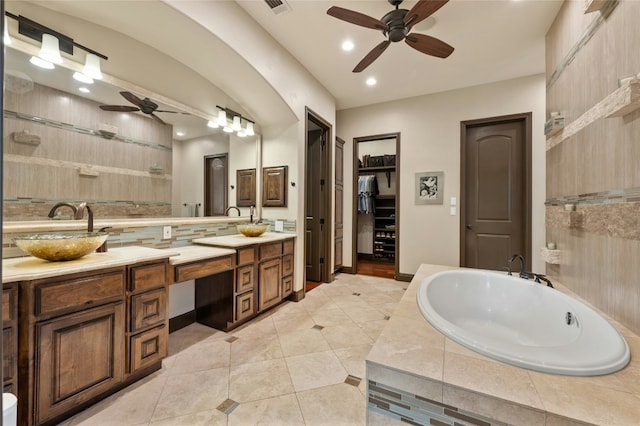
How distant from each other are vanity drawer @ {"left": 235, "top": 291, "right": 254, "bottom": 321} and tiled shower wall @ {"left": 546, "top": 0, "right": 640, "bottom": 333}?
8.46 feet

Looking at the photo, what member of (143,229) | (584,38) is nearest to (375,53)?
(584,38)

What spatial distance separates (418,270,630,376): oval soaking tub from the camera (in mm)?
1097

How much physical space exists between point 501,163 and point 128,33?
4.29 m

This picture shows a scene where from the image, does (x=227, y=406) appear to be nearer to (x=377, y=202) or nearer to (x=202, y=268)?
(x=202, y=268)

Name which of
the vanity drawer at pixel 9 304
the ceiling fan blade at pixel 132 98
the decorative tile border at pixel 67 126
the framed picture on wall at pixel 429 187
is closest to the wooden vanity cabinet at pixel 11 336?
the vanity drawer at pixel 9 304

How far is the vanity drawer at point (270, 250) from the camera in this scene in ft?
9.08

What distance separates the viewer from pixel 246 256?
2566 millimetres

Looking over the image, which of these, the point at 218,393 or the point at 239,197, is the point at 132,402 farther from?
the point at 239,197

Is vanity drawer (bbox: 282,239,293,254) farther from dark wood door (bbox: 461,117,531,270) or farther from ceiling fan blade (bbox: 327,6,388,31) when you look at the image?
dark wood door (bbox: 461,117,531,270)

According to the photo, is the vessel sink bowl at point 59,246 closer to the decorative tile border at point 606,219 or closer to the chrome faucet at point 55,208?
the chrome faucet at point 55,208

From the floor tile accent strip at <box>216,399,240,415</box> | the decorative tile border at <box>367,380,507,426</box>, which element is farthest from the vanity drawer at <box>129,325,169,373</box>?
the decorative tile border at <box>367,380,507,426</box>

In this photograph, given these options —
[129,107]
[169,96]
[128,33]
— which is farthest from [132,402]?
[128,33]

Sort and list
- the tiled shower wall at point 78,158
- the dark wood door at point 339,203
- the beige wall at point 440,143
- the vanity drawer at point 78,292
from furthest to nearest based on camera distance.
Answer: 1. the dark wood door at point 339,203
2. the beige wall at point 440,143
3. the tiled shower wall at point 78,158
4. the vanity drawer at point 78,292

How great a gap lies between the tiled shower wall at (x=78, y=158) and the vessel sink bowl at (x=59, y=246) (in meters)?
0.37
